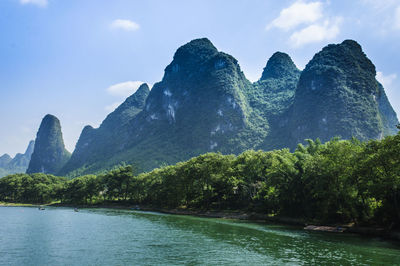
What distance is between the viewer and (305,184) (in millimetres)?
64000

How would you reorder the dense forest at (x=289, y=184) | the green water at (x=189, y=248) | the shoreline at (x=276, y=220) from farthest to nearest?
the shoreline at (x=276, y=220) < the dense forest at (x=289, y=184) < the green water at (x=189, y=248)

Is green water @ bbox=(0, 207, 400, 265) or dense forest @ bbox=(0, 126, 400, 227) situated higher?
dense forest @ bbox=(0, 126, 400, 227)

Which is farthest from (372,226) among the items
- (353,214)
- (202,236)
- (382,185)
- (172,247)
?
(172,247)

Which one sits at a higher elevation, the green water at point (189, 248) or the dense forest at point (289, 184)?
the dense forest at point (289, 184)

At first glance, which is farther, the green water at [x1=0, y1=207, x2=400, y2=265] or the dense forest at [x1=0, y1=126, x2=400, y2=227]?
the dense forest at [x1=0, y1=126, x2=400, y2=227]

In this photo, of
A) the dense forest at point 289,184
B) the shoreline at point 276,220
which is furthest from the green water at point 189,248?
the dense forest at point 289,184

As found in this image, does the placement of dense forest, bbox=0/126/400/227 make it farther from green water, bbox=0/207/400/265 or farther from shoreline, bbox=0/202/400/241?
green water, bbox=0/207/400/265

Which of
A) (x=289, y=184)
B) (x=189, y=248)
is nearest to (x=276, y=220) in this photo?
(x=289, y=184)

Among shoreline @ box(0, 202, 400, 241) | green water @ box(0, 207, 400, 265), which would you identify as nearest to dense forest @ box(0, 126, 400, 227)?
shoreline @ box(0, 202, 400, 241)

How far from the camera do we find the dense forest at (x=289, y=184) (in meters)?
46.1

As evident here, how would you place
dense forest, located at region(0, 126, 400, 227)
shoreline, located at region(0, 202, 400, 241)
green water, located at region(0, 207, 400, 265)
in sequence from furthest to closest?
1. shoreline, located at region(0, 202, 400, 241)
2. dense forest, located at region(0, 126, 400, 227)
3. green water, located at region(0, 207, 400, 265)

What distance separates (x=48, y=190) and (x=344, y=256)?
153 m

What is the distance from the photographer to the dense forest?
151ft

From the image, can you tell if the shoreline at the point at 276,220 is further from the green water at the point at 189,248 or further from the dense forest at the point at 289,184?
the green water at the point at 189,248
